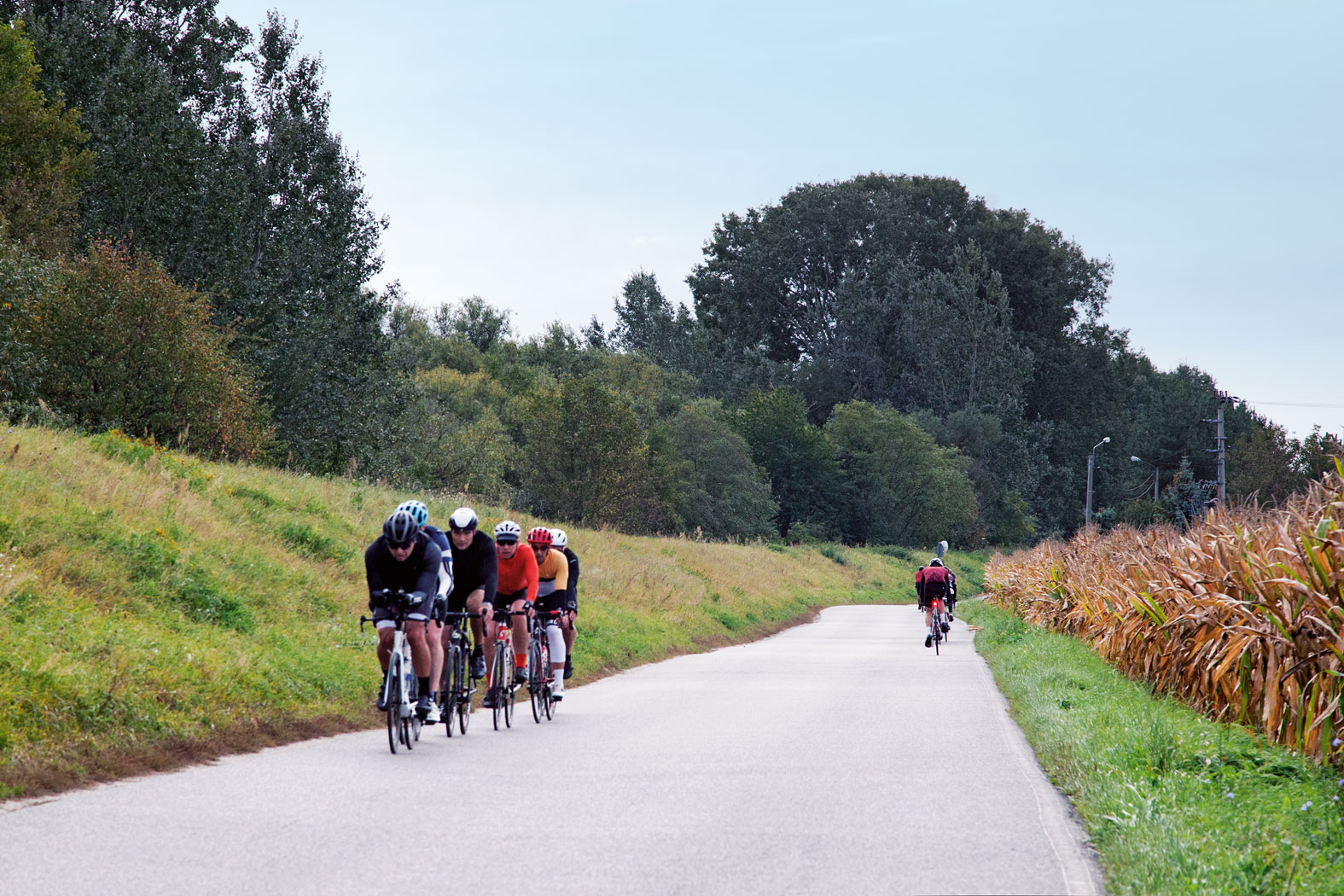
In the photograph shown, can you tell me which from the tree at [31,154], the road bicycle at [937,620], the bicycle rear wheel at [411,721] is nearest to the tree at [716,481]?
the tree at [31,154]

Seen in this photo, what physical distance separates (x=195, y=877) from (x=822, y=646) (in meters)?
21.2

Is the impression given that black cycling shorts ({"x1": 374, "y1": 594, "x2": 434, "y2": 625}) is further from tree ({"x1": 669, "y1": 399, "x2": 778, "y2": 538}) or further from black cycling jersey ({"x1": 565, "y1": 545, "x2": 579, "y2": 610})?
tree ({"x1": 669, "y1": 399, "x2": 778, "y2": 538})

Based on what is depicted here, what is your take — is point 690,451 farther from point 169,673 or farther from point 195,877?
point 195,877

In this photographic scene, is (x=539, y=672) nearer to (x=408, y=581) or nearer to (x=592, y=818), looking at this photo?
(x=408, y=581)

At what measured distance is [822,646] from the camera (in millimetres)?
26203

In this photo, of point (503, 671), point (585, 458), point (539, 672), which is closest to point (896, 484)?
point (585, 458)

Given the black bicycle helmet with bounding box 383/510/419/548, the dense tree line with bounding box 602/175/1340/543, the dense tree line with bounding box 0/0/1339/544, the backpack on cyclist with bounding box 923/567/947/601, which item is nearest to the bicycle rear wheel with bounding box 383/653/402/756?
the black bicycle helmet with bounding box 383/510/419/548

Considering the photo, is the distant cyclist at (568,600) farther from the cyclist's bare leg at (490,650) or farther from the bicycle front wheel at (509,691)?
the cyclist's bare leg at (490,650)

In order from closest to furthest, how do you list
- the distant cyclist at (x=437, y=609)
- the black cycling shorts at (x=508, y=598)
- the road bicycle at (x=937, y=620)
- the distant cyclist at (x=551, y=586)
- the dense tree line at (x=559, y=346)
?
the distant cyclist at (x=437, y=609) → the black cycling shorts at (x=508, y=598) → the distant cyclist at (x=551, y=586) → the road bicycle at (x=937, y=620) → the dense tree line at (x=559, y=346)

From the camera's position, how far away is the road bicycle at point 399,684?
31.9ft

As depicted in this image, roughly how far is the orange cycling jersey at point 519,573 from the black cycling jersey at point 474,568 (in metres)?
1.16

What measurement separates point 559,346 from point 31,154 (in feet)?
194

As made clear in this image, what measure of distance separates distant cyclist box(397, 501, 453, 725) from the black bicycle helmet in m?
0.11

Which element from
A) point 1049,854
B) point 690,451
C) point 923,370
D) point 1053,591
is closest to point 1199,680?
point 1049,854
